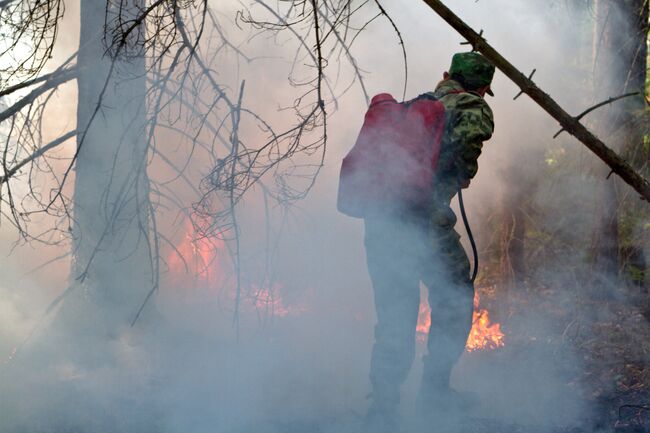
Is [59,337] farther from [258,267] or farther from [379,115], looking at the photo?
[379,115]

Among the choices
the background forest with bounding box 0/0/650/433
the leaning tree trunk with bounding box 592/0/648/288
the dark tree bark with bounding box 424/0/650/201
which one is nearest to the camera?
the dark tree bark with bounding box 424/0/650/201

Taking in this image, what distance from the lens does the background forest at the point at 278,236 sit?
490 cm

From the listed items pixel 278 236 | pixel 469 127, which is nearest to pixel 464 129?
pixel 469 127

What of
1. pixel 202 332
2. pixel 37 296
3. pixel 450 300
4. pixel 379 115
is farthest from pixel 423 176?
pixel 37 296

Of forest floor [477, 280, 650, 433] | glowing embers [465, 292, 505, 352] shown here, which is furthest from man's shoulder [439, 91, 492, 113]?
glowing embers [465, 292, 505, 352]

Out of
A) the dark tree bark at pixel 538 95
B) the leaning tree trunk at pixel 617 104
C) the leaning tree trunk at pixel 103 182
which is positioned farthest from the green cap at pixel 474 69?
the leaning tree trunk at pixel 103 182

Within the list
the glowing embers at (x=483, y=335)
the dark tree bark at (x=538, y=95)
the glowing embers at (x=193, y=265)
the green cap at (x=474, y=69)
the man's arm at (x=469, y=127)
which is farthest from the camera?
the glowing embers at (x=193, y=265)

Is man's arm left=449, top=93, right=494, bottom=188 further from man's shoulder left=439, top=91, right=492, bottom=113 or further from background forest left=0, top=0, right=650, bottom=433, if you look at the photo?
background forest left=0, top=0, right=650, bottom=433

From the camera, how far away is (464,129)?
4.36 meters

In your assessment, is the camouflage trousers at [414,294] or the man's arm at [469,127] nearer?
the man's arm at [469,127]

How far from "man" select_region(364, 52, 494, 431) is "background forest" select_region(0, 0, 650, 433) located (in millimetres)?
373

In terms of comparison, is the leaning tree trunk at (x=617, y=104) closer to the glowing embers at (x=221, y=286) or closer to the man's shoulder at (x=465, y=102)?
the man's shoulder at (x=465, y=102)

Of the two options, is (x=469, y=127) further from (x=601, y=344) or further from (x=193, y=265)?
(x=193, y=265)

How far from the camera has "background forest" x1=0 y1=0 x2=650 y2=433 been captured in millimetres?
4898
